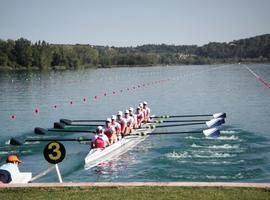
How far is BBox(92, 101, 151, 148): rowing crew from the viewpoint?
15.6 metres

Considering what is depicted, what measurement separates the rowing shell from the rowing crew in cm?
21

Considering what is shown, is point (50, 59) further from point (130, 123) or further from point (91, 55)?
point (130, 123)

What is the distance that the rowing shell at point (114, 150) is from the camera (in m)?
14.7

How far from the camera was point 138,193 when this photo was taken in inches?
307

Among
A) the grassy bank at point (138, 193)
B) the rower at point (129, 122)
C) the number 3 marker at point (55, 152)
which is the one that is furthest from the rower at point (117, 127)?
the grassy bank at point (138, 193)

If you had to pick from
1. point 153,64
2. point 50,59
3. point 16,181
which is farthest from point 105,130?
point 153,64

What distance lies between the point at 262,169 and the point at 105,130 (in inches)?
251

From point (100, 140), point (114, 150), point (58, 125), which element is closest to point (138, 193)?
point (100, 140)

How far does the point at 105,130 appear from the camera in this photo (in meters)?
16.9

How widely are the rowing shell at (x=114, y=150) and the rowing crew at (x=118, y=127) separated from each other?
0.68 feet

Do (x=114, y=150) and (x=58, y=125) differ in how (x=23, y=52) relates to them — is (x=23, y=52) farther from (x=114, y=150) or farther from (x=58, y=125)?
(x=114, y=150)

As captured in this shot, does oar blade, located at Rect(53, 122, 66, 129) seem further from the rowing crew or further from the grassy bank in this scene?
the grassy bank

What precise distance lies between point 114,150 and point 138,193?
871 centimetres

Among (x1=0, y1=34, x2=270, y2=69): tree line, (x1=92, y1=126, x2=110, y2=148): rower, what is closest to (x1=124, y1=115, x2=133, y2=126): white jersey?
(x1=92, y1=126, x2=110, y2=148): rower
